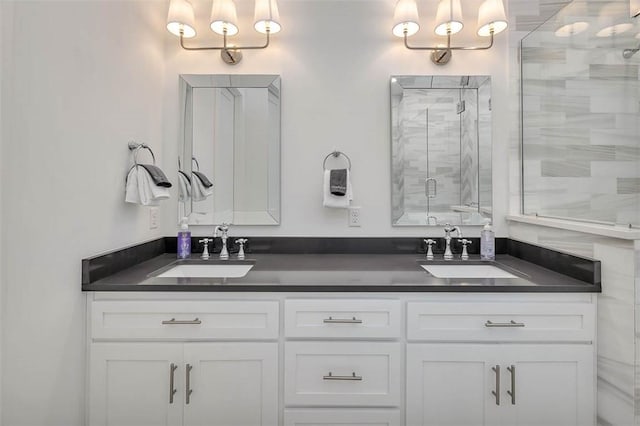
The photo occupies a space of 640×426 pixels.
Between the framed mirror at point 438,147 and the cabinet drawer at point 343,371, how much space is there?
2.64ft

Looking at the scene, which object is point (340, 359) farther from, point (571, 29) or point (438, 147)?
point (571, 29)

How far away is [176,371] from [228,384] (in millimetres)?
191

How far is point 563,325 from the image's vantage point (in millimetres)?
1219

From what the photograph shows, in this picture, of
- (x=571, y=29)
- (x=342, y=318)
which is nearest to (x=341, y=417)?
(x=342, y=318)

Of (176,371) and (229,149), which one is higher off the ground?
(229,149)

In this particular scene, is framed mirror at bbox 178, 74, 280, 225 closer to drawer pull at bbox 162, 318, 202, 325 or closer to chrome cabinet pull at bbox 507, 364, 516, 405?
drawer pull at bbox 162, 318, 202, 325

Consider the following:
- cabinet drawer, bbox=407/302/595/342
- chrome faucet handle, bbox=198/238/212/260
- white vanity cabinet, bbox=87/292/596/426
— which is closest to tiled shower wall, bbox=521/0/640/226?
cabinet drawer, bbox=407/302/595/342

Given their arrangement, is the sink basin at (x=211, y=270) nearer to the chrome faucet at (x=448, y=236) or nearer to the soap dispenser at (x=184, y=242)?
the soap dispenser at (x=184, y=242)

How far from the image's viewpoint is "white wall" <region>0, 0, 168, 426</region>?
0.99 m

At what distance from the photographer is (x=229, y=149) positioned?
1.86 metres

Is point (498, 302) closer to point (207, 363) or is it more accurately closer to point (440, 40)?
point (207, 363)

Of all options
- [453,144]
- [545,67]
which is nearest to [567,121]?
[545,67]

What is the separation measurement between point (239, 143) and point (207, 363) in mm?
1114

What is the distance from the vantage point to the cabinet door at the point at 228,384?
122cm
